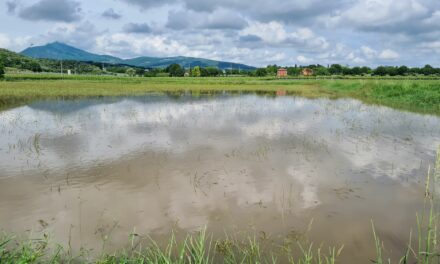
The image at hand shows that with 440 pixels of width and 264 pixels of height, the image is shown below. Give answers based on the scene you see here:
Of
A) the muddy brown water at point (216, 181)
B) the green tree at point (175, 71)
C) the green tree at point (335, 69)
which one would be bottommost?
the muddy brown water at point (216, 181)

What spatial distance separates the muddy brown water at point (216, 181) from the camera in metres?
5.29

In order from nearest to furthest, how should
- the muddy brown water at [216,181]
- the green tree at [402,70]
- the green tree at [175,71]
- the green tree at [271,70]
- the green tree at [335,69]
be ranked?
the muddy brown water at [216,181] < the green tree at [402,70] < the green tree at [175,71] < the green tree at [271,70] < the green tree at [335,69]

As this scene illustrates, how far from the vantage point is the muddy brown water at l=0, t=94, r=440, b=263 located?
17.3 ft

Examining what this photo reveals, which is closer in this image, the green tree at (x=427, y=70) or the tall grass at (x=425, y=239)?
the tall grass at (x=425, y=239)

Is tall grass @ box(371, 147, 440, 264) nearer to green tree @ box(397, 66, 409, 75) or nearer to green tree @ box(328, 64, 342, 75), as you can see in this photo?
green tree @ box(397, 66, 409, 75)

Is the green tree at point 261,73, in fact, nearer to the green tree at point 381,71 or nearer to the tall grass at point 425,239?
the green tree at point 381,71

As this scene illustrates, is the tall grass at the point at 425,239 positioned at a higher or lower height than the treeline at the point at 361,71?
lower

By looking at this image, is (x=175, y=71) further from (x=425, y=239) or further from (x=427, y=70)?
(x=425, y=239)

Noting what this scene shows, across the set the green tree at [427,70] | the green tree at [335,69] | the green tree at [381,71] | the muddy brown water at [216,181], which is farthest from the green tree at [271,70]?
the muddy brown water at [216,181]

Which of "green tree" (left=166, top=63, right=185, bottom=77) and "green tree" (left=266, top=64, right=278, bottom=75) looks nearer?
"green tree" (left=166, top=63, right=185, bottom=77)

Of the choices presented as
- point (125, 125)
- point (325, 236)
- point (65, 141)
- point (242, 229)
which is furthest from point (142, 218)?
point (125, 125)

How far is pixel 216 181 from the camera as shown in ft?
24.6

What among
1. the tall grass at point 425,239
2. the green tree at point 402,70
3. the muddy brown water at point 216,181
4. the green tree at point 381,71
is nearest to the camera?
the tall grass at point 425,239

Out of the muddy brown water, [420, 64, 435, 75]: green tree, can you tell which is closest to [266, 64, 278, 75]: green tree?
[420, 64, 435, 75]: green tree
